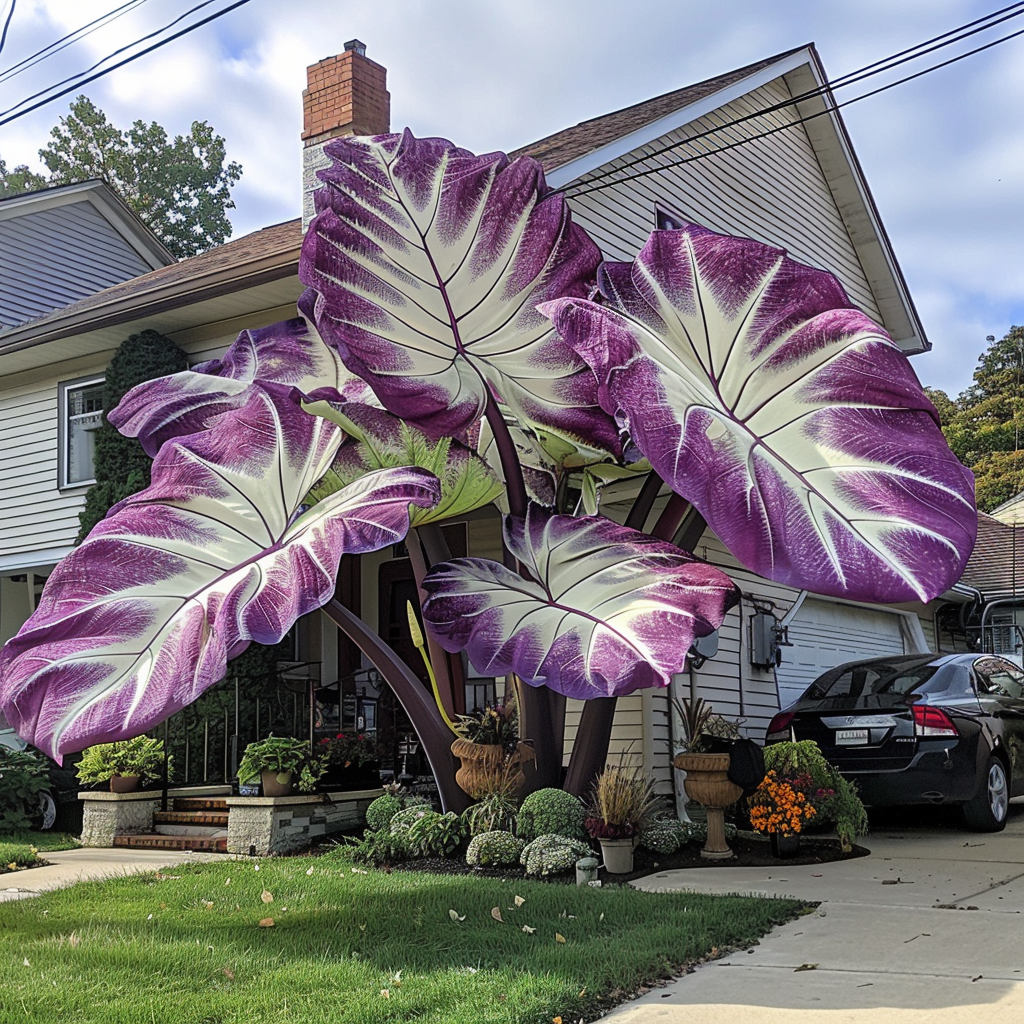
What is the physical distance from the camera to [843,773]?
8.50m

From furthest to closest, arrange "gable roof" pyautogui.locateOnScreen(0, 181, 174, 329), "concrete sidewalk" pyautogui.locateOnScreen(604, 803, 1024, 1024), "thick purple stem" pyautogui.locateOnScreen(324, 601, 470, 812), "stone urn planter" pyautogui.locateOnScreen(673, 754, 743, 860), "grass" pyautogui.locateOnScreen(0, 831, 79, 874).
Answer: "gable roof" pyautogui.locateOnScreen(0, 181, 174, 329)
"grass" pyautogui.locateOnScreen(0, 831, 79, 874)
"thick purple stem" pyautogui.locateOnScreen(324, 601, 470, 812)
"stone urn planter" pyautogui.locateOnScreen(673, 754, 743, 860)
"concrete sidewalk" pyautogui.locateOnScreen(604, 803, 1024, 1024)

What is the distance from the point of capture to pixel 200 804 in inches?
381

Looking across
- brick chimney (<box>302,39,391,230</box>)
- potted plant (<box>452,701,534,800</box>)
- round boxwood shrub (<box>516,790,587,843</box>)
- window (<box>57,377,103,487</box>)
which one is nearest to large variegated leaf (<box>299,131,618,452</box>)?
potted plant (<box>452,701,534,800</box>)

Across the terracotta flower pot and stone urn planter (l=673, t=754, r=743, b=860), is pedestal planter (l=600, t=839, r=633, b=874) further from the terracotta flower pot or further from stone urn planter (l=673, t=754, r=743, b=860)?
the terracotta flower pot

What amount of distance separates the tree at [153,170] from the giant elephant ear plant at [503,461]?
28.1m

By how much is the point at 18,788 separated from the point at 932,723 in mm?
7914

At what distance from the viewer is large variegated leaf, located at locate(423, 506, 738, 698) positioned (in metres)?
5.30

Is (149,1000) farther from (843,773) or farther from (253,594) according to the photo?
(843,773)

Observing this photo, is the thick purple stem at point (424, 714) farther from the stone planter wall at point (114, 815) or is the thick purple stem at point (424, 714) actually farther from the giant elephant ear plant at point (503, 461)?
the stone planter wall at point (114, 815)

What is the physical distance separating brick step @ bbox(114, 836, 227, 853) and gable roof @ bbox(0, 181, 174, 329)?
11.0 metres

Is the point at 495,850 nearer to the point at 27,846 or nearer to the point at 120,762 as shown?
the point at 27,846

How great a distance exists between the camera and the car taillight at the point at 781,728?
29.3ft

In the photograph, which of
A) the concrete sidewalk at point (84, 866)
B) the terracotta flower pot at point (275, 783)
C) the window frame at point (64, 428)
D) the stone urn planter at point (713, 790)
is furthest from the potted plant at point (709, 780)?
the window frame at point (64, 428)

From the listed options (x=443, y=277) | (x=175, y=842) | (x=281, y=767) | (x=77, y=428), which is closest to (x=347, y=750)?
(x=281, y=767)
